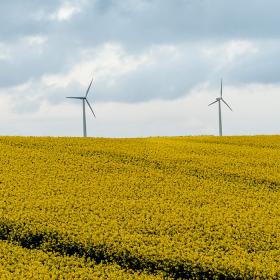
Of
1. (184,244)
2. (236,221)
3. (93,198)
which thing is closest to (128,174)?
(93,198)

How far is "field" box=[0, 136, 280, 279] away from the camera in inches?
931

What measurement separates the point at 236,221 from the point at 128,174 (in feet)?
33.7

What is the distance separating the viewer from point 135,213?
95.5ft

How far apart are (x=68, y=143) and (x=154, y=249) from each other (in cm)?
2383

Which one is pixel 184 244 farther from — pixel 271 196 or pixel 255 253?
pixel 271 196

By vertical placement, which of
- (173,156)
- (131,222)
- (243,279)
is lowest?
(243,279)

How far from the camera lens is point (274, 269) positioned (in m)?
23.5

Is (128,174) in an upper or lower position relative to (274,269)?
upper

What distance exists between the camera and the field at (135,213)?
23.7 meters

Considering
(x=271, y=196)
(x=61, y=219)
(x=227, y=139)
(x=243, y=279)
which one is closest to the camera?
(x=243, y=279)

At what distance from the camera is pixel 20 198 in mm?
30781

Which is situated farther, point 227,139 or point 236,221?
point 227,139

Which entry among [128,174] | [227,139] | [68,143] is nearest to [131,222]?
[128,174]

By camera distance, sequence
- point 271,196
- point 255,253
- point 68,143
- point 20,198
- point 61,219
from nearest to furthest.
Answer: point 255,253 < point 61,219 < point 20,198 < point 271,196 < point 68,143
